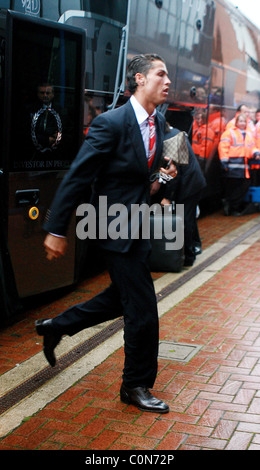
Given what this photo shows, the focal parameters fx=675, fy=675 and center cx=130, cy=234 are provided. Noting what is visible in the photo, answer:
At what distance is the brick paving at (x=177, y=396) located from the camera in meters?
3.50

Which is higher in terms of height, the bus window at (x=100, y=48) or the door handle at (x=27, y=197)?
the bus window at (x=100, y=48)

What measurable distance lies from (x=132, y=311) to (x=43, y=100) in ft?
7.59

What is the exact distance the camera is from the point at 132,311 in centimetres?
379

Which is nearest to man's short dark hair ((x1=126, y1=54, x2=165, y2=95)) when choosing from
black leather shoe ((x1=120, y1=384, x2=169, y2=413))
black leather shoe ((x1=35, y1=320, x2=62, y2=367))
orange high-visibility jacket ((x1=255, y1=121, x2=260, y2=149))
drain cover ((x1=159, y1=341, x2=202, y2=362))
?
black leather shoe ((x1=35, y1=320, x2=62, y2=367))

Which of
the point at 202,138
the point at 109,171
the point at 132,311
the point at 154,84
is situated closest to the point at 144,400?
the point at 132,311

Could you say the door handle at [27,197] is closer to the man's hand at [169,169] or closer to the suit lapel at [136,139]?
the man's hand at [169,169]

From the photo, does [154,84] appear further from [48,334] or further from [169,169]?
[48,334]

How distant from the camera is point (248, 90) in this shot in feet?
44.1

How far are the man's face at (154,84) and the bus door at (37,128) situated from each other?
1.60 meters

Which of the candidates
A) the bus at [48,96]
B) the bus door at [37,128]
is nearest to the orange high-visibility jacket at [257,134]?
the bus at [48,96]

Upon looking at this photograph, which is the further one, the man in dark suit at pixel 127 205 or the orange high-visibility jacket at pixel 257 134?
the orange high-visibility jacket at pixel 257 134

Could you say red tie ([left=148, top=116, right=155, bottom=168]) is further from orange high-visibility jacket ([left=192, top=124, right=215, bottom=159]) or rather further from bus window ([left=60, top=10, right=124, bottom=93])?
orange high-visibility jacket ([left=192, top=124, right=215, bottom=159])
